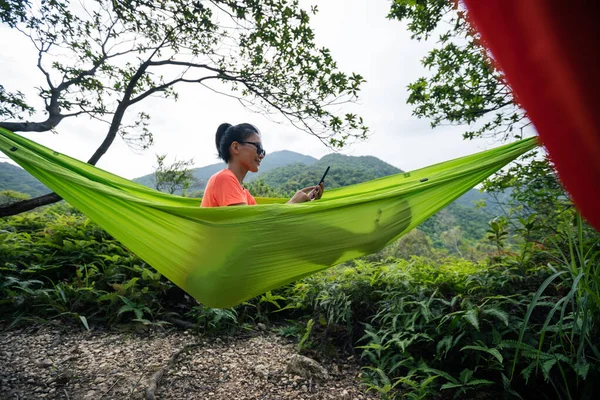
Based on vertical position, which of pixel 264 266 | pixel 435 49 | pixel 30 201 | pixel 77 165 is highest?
pixel 435 49

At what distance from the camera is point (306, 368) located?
5.82 ft

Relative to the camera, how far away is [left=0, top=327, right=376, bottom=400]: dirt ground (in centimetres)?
154

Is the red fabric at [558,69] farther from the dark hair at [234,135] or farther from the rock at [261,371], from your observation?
the rock at [261,371]

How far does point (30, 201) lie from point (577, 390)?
3094mm

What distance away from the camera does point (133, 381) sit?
5.27ft

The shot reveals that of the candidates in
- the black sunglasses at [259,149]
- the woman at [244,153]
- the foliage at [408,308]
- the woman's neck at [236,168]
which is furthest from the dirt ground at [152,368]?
the black sunglasses at [259,149]

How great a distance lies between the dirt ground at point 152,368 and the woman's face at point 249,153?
1292 millimetres

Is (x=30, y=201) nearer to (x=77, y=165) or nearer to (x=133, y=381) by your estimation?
(x=77, y=165)

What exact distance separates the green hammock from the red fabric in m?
0.99

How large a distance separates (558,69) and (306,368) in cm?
195

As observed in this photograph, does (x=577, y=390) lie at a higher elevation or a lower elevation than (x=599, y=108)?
lower

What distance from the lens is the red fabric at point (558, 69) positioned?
20 centimetres

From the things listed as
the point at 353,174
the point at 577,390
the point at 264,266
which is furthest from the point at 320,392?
the point at 353,174

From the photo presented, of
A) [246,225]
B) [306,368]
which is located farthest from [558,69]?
[306,368]
